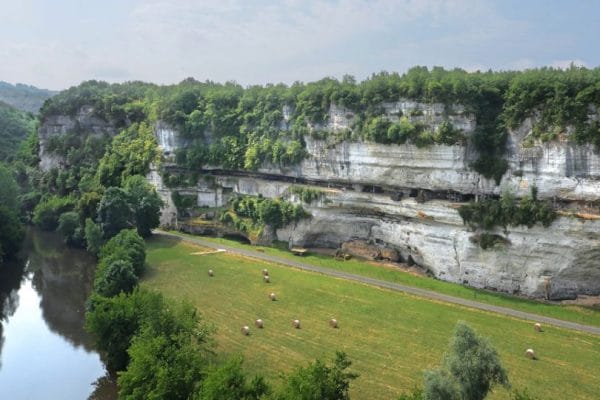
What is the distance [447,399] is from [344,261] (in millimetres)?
36273

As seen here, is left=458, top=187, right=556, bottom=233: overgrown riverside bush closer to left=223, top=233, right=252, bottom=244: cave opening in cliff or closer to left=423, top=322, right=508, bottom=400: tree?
left=423, top=322, right=508, bottom=400: tree

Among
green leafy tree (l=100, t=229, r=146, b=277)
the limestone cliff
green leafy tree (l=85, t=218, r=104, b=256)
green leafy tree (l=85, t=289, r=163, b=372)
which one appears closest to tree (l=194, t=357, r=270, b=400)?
green leafy tree (l=85, t=289, r=163, b=372)

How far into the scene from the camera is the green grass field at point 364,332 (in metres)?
32.7

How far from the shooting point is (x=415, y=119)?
5391 centimetres

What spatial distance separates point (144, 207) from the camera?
67.4 meters

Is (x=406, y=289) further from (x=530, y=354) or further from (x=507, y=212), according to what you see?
(x=530, y=354)

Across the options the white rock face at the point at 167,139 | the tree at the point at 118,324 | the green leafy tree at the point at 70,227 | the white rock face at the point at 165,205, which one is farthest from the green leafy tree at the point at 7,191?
the tree at the point at 118,324

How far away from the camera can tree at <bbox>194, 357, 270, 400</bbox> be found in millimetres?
24312

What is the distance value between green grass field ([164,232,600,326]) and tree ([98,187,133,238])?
1412 cm

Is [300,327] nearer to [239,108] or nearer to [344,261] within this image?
[344,261]

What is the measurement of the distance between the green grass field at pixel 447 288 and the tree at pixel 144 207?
11.7 meters

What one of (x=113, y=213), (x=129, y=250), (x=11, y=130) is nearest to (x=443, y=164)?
(x=129, y=250)

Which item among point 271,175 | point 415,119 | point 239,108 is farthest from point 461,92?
point 239,108

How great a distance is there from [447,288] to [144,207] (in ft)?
A: 128
